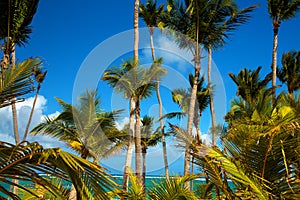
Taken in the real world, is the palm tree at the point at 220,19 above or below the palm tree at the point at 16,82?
above

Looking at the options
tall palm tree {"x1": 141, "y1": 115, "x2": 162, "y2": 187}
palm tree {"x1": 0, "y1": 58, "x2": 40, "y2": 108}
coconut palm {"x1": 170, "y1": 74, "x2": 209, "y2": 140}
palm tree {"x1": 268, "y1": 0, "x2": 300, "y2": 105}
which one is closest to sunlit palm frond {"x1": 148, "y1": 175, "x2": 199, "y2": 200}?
palm tree {"x1": 0, "y1": 58, "x2": 40, "y2": 108}

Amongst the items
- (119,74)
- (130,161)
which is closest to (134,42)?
(119,74)

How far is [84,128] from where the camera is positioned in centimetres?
1608

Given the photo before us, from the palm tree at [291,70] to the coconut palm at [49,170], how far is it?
70.8 ft

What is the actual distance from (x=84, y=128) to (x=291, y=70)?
1421 centimetres

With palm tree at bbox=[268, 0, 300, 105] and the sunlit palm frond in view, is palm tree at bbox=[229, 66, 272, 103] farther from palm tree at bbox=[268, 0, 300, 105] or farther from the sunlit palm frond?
the sunlit palm frond

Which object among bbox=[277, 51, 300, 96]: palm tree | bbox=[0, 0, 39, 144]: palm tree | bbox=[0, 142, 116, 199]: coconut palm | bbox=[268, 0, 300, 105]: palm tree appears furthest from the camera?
bbox=[277, 51, 300, 96]: palm tree

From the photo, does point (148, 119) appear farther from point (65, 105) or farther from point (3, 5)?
point (3, 5)

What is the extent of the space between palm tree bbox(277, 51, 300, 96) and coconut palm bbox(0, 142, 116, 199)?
70.8 feet

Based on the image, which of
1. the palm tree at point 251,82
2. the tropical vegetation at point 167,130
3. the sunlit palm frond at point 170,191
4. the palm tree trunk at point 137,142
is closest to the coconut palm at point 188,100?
the tropical vegetation at point 167,130

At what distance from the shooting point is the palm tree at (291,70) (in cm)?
2223

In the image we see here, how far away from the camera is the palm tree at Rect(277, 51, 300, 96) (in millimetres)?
22234

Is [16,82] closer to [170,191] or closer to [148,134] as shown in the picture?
[170,191]

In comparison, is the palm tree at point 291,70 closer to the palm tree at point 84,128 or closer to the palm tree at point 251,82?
the palm tree at point 251,82
